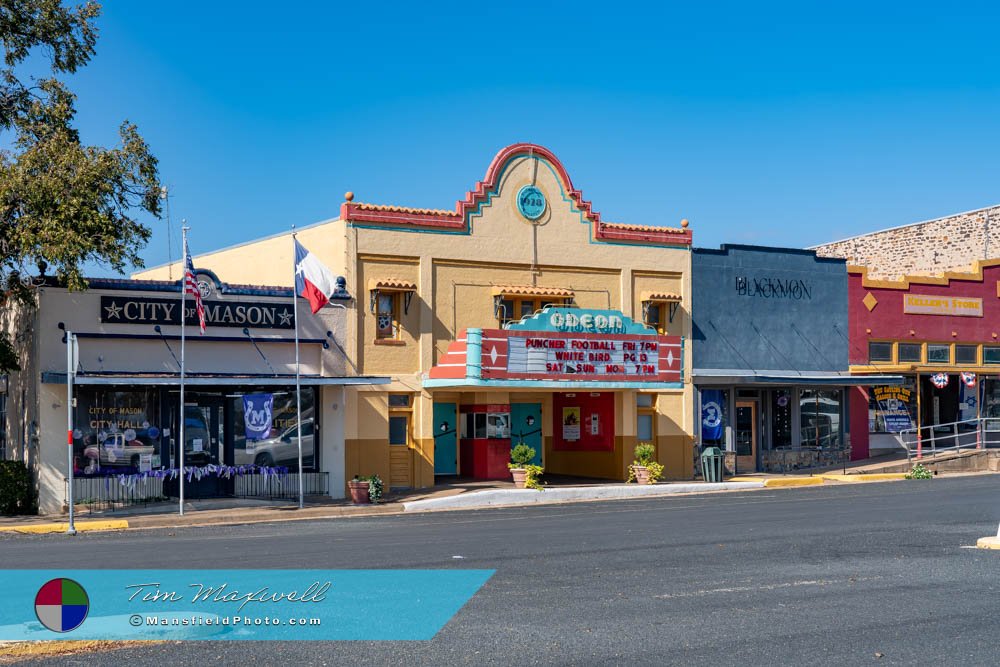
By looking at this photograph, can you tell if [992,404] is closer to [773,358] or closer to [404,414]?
[773,358]

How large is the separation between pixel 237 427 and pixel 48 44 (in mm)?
10085

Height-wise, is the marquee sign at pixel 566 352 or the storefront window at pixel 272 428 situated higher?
the marquee sign at pixel 566 352

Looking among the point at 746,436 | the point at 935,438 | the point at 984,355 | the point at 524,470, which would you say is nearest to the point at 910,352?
the point at 935,438

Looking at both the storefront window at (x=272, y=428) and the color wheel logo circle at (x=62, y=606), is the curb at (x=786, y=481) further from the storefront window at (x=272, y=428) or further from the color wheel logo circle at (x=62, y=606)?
the color wheel logo circle at (x=62, y=606)

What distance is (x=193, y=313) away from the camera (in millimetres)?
27500

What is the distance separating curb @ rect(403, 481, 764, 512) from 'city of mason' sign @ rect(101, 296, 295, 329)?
588cm

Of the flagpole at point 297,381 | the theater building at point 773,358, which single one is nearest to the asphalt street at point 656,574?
the flagpole at point 297,381

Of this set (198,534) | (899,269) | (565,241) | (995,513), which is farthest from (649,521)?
(899,269)

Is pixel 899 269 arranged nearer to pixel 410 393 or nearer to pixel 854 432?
pixel 854 432

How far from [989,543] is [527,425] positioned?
63.1 ft

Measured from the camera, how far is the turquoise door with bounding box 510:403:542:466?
34.4 m

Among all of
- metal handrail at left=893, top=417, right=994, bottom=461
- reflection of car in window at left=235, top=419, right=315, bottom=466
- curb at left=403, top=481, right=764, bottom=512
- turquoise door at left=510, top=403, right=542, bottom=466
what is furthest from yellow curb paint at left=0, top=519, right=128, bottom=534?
metal handrail at left=893, top=417, right=994, bottom=461

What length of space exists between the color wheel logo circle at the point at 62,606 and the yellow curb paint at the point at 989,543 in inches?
485

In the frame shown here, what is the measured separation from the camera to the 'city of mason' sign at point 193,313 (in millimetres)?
26469
